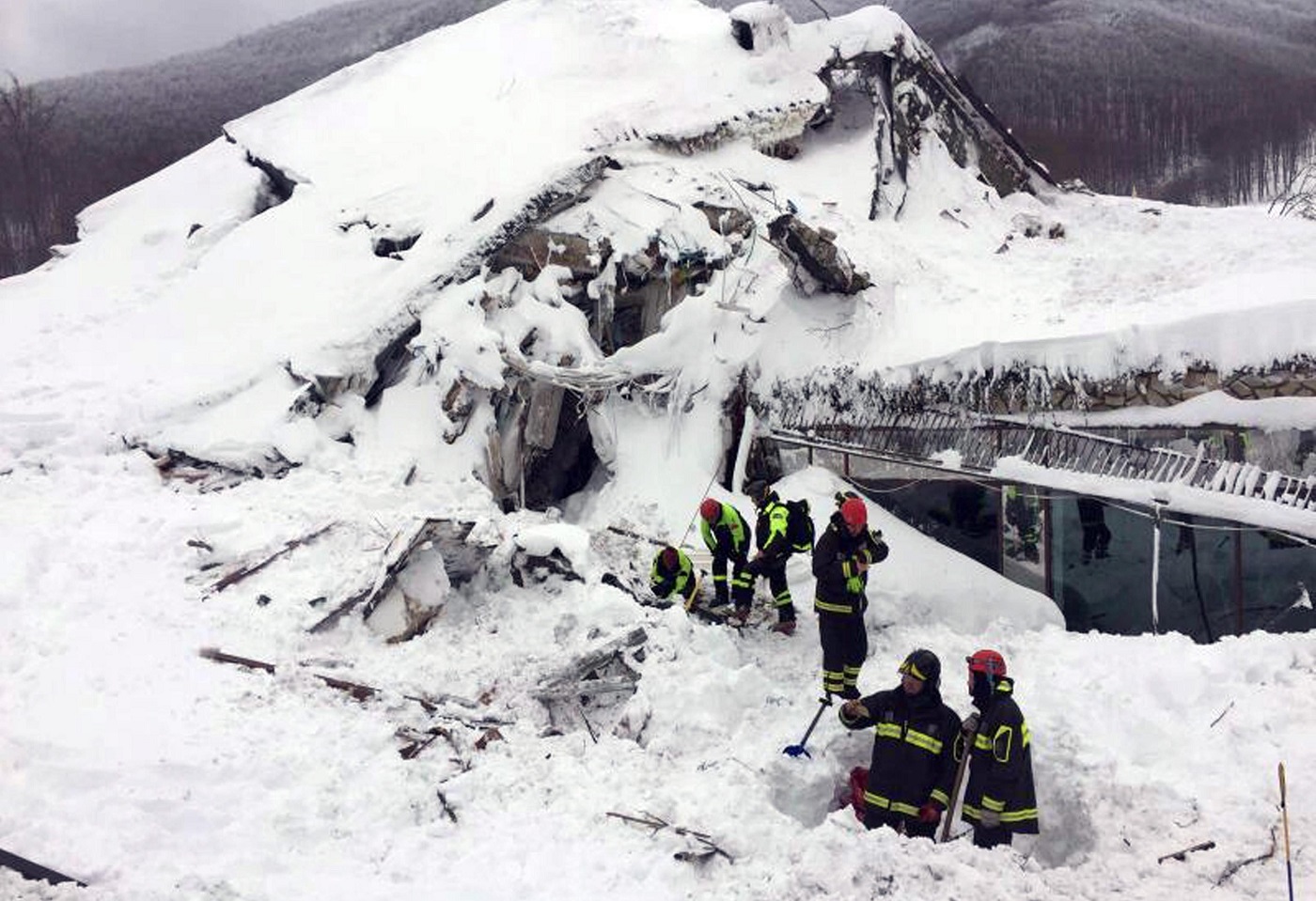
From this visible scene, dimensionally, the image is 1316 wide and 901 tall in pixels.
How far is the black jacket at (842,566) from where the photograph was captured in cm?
665

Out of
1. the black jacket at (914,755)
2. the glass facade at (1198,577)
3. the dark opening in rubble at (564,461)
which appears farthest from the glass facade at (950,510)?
the black jacket at (914,755)

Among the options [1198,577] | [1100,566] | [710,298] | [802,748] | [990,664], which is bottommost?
[1100,566]

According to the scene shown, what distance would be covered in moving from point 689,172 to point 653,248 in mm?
1926

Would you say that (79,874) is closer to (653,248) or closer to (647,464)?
(647,464)

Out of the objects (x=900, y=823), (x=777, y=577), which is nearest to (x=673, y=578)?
(x=777, y=577)

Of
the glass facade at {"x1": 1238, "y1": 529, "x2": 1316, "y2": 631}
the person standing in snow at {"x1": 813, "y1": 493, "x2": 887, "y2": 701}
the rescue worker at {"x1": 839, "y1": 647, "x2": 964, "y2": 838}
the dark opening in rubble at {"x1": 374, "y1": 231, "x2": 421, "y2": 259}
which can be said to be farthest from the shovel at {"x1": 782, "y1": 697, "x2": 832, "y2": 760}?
the dark opening in rubble at {"x1": 374, "y1": 231, "x2": 421, "y2": 259}

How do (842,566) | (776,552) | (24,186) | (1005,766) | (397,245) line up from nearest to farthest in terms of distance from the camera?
(1005,766)
(842,566)
(776,552)
(397,245)
(24,186)

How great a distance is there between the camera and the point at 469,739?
5.81m

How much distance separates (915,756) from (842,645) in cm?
159

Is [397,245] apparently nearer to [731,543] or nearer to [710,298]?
[710,298]

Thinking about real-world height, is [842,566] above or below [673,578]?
above

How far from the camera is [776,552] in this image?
7.53 metres

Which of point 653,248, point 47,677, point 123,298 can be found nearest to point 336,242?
point 123,298

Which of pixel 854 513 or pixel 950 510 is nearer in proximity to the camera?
pixel 854 513
